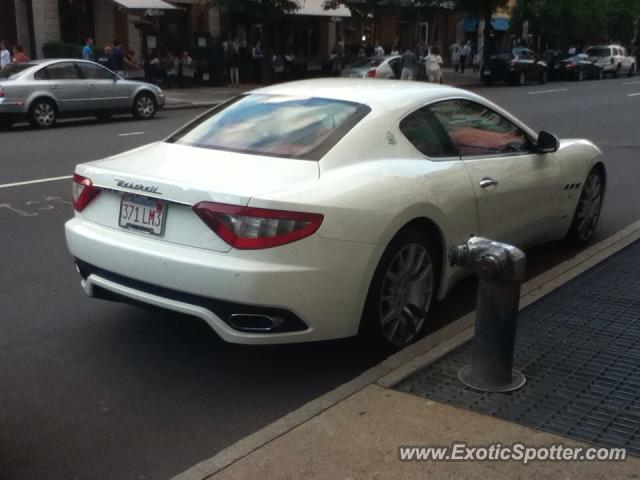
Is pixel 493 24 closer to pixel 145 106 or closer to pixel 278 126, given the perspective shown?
pixel 145 106

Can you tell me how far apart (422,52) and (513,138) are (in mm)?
33601

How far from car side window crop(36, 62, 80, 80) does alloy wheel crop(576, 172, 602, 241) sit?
43.6 ft

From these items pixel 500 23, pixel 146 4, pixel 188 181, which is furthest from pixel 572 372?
pixel 500 23

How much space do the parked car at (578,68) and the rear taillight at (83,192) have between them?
38.8m

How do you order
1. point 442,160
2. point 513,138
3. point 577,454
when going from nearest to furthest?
point 577,454
point 442,160
point 513,138

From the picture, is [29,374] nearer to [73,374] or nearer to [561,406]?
[73,374]

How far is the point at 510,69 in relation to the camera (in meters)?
35.4

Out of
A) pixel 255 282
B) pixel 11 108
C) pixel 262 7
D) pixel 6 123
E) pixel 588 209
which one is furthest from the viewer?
pixel 262 7

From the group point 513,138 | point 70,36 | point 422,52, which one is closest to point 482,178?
point 513,138

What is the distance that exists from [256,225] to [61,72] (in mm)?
14888

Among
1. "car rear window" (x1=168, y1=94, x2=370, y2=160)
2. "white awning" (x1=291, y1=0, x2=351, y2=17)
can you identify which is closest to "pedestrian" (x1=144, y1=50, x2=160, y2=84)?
"white awning" (x1=291, y1=0, x2=351, y2=17)

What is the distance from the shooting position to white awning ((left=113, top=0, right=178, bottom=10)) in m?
28.4

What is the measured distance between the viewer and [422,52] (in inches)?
1522

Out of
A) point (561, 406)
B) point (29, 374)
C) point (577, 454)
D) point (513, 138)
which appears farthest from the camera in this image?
point (513, 138)
